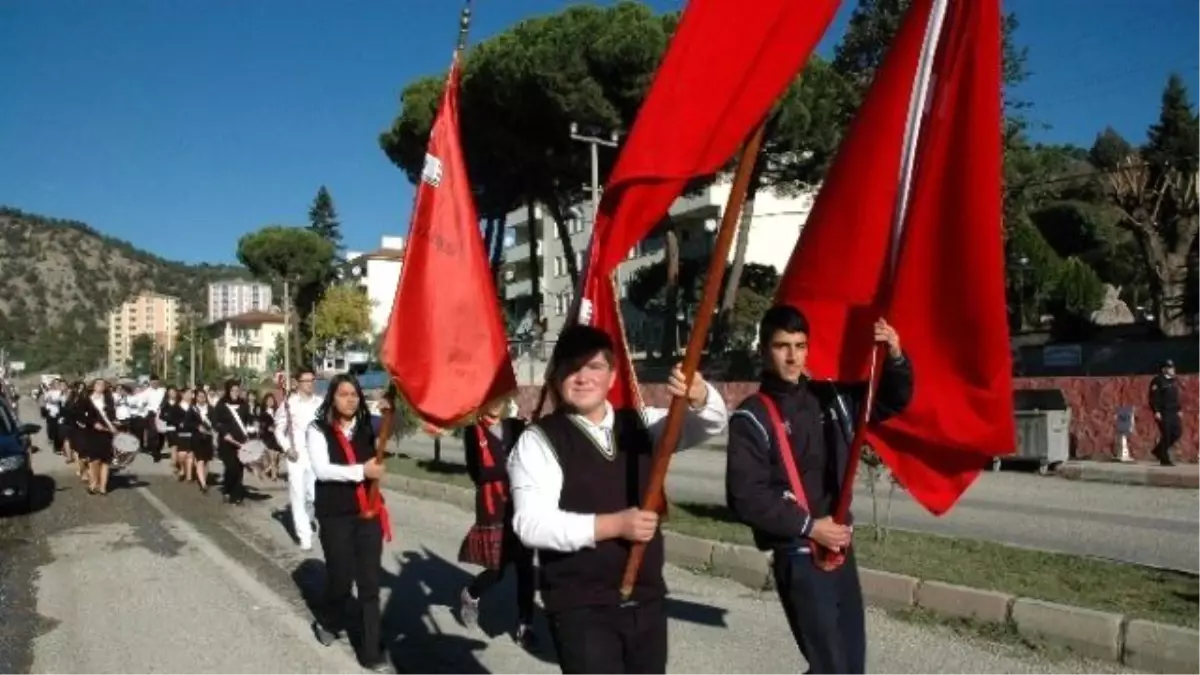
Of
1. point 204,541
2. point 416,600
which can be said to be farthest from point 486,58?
point 416,600

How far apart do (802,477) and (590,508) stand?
88 cm

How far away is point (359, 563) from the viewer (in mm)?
6492

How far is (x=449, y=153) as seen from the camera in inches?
258

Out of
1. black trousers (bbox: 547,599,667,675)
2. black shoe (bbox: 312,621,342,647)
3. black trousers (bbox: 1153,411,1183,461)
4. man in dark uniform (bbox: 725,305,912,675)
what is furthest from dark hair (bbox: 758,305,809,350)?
black trousers (bbox: 1153,411,1183,461)

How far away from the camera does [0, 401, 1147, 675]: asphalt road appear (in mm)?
6480

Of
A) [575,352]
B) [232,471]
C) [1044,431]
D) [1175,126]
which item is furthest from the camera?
[1175,126]

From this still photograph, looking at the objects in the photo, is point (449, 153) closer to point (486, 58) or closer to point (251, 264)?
point (486, 58)

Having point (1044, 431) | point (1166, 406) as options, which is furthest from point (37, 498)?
point (1166, 406)

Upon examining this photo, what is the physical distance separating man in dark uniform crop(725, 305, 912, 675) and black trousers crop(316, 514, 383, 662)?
3.04m

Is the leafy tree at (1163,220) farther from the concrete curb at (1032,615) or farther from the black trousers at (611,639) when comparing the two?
the black trousers at (611,639)

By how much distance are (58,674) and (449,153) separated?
3660 mm

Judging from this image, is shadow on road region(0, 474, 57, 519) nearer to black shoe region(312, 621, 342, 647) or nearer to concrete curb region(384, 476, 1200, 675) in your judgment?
black shoe region(312, 621, 342, 647)

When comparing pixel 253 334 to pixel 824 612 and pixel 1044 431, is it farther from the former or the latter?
pixel 824 612

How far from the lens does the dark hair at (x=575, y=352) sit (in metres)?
3.57
